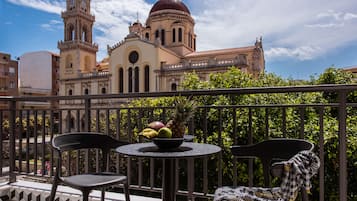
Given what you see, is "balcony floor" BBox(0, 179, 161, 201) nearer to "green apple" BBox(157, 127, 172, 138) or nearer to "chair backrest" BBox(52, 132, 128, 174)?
"chair backrest" BBox(52, 132, 128, 174)

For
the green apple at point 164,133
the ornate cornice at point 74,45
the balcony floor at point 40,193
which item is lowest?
the balcony floor at point 40,193

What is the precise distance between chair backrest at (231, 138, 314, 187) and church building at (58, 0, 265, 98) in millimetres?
24488

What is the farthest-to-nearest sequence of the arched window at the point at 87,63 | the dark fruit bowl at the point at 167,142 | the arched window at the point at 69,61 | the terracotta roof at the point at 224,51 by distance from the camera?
the arched window at the point at 87,63
the arched window at the point at 69,61
the terracotta roof at the point at 224,51
the dark fruit bowl at the point at 167,142

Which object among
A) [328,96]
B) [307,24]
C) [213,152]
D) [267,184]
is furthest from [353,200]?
[307,24]

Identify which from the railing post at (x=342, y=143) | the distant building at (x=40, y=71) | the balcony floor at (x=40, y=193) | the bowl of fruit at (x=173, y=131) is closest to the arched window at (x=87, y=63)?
the distant building at (x=40, y=71)

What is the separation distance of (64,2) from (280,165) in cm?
3833

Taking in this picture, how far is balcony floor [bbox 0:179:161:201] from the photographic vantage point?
9.42ft

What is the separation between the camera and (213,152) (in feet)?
5.64

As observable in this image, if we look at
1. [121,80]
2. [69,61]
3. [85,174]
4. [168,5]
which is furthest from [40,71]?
[85,174]

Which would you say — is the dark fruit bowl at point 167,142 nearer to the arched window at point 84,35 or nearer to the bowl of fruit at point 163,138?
the bowl of fruit at point 163,138

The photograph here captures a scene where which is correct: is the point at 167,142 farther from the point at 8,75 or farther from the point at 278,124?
the point at 8,75

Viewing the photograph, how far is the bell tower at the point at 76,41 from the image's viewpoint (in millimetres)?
33406

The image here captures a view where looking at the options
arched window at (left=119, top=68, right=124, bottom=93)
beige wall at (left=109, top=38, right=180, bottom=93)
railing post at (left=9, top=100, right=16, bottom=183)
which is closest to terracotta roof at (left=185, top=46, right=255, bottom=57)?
beige wall at (left=109, top=38, right=180, bottom=93)

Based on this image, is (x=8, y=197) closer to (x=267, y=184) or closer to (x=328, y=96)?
(x=267, y=184)
